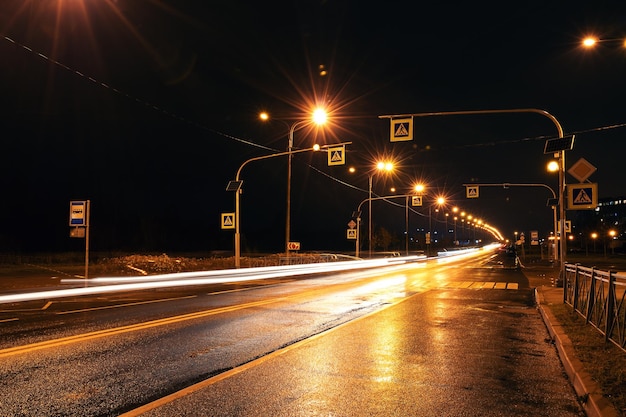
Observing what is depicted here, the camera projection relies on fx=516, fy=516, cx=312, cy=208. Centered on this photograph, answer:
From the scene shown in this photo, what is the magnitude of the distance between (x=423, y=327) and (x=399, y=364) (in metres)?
3.74

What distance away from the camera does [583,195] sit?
16.2 meters

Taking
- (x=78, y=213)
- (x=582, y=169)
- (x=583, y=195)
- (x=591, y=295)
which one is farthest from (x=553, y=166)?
(x=78, y=213)

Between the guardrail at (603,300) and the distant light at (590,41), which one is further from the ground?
the distant light at (590,41)

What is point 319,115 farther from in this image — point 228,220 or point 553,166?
point 553,166

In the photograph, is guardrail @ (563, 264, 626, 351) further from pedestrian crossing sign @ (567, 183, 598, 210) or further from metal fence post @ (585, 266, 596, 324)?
pedestrian crossing sign @ (567, 183, 598, 210)

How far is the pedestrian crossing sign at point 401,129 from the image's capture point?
18000 mm

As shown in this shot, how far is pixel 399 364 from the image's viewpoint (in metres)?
7.82

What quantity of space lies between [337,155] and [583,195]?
11.1 m

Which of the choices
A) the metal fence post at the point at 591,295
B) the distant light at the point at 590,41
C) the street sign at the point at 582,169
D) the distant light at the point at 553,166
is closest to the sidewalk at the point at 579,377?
the metal fence post at the point at 591,295

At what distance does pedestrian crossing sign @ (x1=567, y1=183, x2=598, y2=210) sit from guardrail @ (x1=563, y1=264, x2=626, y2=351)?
4.58 metres

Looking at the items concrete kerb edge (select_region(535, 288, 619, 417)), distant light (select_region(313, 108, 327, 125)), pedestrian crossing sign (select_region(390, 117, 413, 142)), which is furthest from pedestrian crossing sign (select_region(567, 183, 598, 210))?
distant light (select_region(313, 108, 327, 125))

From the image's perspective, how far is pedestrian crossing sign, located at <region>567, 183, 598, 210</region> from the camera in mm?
16078

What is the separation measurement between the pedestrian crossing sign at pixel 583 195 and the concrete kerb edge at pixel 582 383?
7784 mm

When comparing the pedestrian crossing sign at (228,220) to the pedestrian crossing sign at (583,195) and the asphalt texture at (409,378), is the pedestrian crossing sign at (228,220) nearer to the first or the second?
the pedestrian crossing sign at (583,195)
